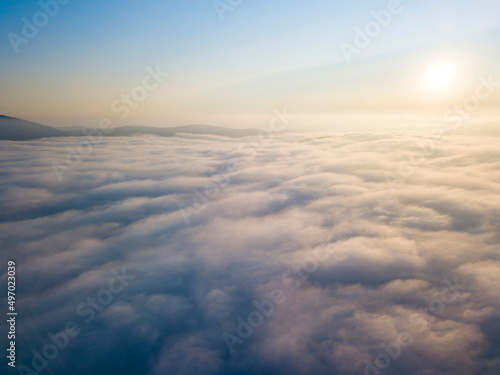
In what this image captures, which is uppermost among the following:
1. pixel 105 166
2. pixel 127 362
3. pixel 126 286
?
pixel 105 166

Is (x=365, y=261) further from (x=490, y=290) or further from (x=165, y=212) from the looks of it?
(x=165, y=212)

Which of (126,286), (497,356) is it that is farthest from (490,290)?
(126,286)

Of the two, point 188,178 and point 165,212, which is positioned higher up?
point 188,178

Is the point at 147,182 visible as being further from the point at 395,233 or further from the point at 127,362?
the point at 395,233

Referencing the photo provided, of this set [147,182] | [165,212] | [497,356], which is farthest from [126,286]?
[147,182]

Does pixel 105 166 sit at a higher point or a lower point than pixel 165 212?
higher

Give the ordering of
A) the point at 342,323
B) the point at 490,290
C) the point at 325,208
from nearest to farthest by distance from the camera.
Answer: the point at 342,323 < the point at 490,290 < the point at 325,208

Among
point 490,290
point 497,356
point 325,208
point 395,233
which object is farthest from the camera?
point 325,208

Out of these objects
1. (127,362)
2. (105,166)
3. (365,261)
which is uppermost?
(105,166)

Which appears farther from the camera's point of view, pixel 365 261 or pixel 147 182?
pixel 147 182
